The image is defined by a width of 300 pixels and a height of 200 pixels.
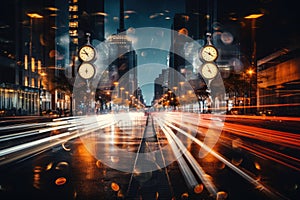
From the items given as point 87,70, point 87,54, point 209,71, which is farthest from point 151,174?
point 87,54

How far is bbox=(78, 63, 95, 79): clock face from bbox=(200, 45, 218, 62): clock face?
3.97 m

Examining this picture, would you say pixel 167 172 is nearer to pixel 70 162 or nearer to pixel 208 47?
pixel 70 162

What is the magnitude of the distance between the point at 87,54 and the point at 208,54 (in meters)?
4.53

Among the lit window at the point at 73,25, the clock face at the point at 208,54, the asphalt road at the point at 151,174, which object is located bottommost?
the asphalt road at the point at 151,174

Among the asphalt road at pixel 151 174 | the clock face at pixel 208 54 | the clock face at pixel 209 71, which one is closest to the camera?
the asphalt road at pixel 151 174

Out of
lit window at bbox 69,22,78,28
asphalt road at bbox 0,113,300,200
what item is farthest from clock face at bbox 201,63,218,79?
lit window at bbox 69,22,78,28

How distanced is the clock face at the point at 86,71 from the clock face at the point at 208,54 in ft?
13.0

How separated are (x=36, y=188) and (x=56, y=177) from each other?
1295 mm

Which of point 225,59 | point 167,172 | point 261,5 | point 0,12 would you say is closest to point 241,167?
point 167,172


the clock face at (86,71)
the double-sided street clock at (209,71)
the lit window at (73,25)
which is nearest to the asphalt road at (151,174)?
the double-sided street clock at (209,71)

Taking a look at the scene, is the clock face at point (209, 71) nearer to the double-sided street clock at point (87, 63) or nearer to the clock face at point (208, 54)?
the clock face at point (208, 54)

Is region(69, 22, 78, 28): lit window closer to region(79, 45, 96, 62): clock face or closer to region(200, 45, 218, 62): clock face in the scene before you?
region(79, 45, 96, 62): clock face

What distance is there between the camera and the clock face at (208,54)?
12.4 m

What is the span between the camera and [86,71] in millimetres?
12820
